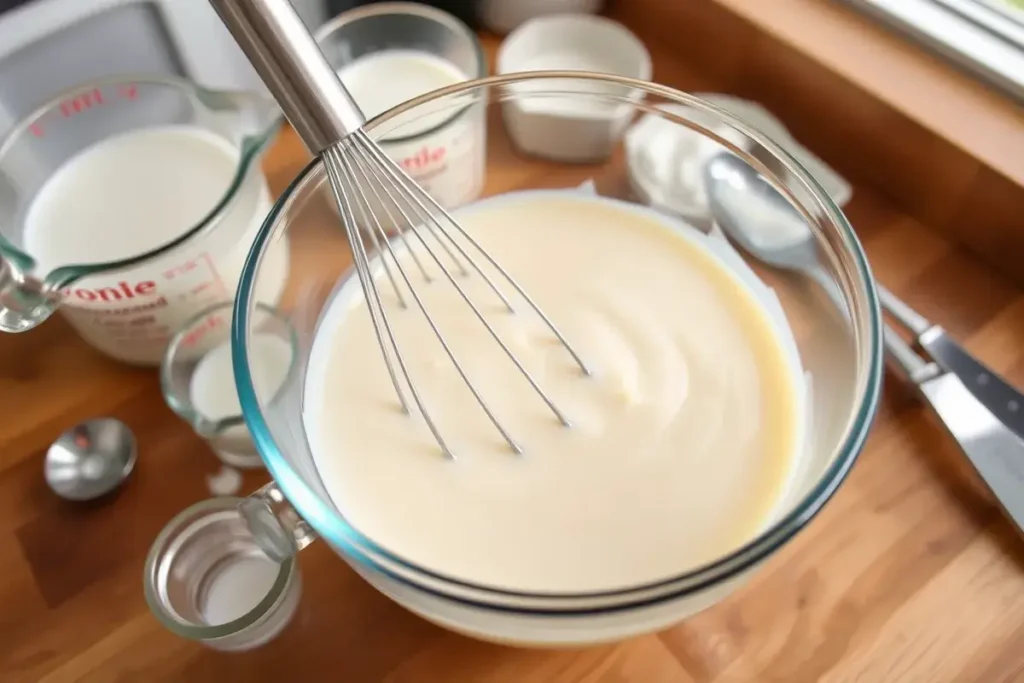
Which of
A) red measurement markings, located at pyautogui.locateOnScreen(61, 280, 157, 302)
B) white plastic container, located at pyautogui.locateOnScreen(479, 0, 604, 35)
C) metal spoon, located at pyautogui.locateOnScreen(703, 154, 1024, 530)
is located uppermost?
red measurement markings, located at pyautogui.locateOnScreen(61, 280, 157, 302)

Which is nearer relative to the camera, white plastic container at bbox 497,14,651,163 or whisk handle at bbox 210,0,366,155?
whisk handle at bbox 210,0,366,155

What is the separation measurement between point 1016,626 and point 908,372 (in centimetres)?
17

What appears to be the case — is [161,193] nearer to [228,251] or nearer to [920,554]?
[228,251]

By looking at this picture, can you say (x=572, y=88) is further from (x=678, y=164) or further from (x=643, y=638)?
(x=643, y=638)

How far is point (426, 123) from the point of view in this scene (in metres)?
0.64

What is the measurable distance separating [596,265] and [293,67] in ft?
0.81

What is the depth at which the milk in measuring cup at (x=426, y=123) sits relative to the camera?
0.63 m

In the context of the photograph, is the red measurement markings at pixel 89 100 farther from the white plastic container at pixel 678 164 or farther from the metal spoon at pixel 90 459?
the white plastic container at pixel 678 164

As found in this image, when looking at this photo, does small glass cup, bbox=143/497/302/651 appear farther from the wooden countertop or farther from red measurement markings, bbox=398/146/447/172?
red measurement markings, bbox=398/146/447/172

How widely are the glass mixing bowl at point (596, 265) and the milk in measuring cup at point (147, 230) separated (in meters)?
0.05

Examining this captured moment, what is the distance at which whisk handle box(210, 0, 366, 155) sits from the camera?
1.36 feet

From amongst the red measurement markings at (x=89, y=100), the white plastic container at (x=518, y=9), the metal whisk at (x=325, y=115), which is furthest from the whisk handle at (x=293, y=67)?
the white plastic container at (x=518, y=9)

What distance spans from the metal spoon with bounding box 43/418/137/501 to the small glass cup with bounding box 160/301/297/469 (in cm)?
4

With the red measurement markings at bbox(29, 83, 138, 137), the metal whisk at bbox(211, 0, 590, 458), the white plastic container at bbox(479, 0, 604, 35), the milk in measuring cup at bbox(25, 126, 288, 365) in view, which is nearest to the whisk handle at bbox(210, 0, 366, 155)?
the metal whisk at bbox(211, 0, 590, 458)
